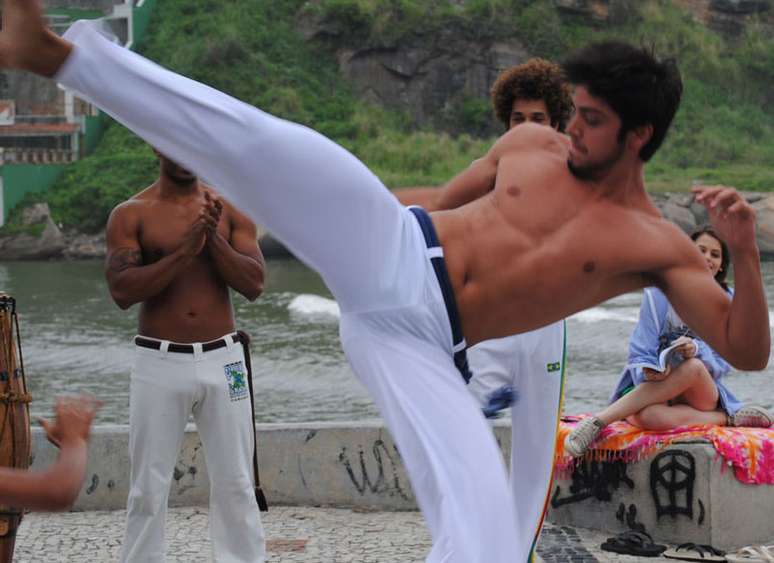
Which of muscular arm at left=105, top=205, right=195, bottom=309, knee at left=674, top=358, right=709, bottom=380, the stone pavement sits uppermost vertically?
muscular arm at left=105, top=205, right=195, bottom=309

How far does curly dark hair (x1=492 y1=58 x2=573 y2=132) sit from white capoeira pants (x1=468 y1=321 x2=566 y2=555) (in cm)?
108

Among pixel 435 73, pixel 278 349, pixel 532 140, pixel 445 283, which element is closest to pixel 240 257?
pixel 532 140

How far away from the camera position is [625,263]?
4.25 m

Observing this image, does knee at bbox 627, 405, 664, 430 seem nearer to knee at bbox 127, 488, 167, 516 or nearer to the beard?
knee at bbox 127, 488, 167, 516

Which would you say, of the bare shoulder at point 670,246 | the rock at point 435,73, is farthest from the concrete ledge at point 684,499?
the rock at point 435,73

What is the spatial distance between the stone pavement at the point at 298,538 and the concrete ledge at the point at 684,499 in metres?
0.23

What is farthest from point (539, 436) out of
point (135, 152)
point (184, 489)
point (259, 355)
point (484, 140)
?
point (484, 140)

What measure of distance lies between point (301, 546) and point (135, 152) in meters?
33.7

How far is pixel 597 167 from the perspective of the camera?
4.26 metres

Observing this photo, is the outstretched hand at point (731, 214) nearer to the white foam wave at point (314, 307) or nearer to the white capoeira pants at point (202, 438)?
the white capoeira pants at point (202, 438)

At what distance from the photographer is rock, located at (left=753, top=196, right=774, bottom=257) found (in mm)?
33719

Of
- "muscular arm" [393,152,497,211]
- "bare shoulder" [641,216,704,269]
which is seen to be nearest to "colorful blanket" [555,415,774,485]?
"muscular arm" [393,152,497,211]

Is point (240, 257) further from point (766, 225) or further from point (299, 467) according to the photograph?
point (766, 225)

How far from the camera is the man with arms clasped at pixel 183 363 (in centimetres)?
603
